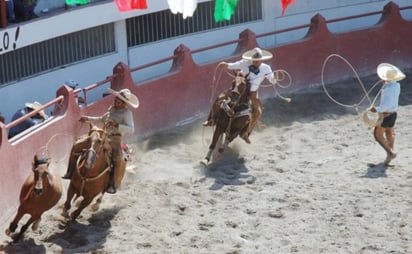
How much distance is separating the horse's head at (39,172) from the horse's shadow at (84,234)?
0.76 metres

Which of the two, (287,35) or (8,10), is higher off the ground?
(8,10)

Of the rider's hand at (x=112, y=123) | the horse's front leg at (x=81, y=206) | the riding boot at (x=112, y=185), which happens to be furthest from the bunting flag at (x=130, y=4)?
the horse's front leg at (x=81, y=206)

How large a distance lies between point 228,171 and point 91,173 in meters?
2.90

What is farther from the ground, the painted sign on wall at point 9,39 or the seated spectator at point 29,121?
the painted sign on wall at point 9,39

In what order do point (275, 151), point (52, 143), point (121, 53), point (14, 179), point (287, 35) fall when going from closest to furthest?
point (14, 179)
point (52, 143)
point (275, 151)
point (121, 53)
point (287, 35)

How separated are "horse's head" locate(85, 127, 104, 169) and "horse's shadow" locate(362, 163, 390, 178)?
12.6 feet

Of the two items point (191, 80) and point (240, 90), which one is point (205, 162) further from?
point (191, 80)

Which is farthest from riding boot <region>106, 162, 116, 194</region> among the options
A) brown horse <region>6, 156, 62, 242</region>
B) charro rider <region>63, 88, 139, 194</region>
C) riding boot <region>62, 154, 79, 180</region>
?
brown horse <region>6, 156, 62, 242</region>

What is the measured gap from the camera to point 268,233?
12203 mm

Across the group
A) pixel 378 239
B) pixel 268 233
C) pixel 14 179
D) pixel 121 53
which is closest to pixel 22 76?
pixel 121 53

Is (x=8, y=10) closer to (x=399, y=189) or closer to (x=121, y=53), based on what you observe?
(x=121, y=53)

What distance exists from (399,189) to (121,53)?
260 inches

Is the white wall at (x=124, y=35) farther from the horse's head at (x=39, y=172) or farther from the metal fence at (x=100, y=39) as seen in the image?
the horse's head at (x=39, y=172)

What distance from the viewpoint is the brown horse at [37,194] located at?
11.4 meters
